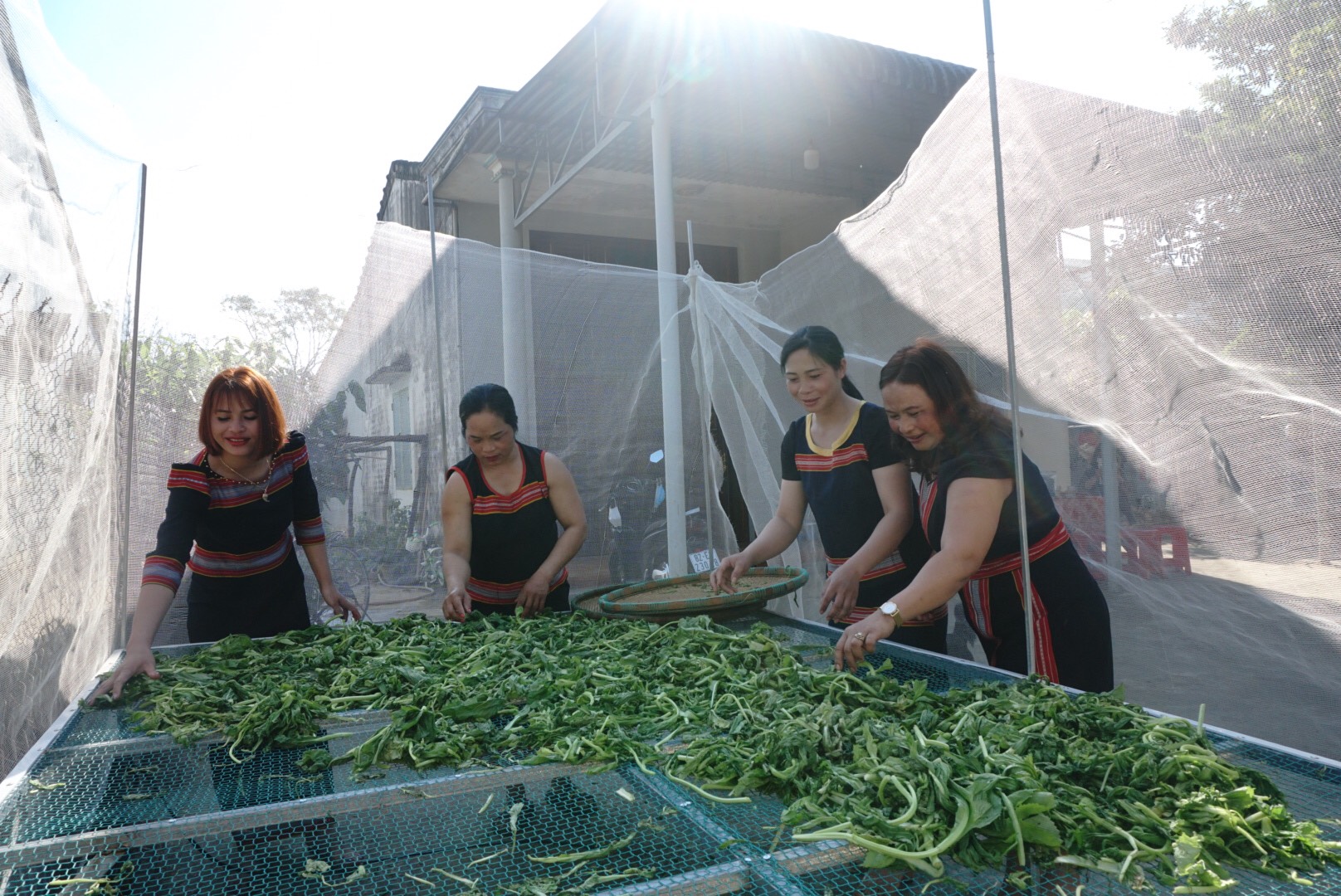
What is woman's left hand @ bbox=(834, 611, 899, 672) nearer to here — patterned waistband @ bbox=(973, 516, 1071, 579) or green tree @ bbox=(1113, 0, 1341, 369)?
patterned waistband @ bbox=(973, 516, 1071, 579)

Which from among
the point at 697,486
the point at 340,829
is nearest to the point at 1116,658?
the point at 340,829

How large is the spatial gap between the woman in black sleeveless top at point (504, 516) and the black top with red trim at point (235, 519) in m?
0.48

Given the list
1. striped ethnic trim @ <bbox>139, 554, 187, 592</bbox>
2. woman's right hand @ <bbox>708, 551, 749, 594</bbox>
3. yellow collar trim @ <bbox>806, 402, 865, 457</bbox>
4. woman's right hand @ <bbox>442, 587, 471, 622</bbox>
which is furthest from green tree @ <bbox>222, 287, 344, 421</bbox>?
yellow collar trim @ <bbox>806, 402, 865, 457</bbox>

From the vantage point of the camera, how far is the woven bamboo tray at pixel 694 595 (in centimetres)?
252

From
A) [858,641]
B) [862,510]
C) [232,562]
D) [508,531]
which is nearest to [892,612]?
[858,641]

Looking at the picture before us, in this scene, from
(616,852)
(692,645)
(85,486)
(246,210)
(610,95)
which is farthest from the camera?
(610,95)

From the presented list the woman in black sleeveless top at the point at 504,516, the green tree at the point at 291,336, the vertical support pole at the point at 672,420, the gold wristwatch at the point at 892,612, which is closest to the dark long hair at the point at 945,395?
the gold wristwatch at the point at 892,612

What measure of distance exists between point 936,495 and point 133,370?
315cm

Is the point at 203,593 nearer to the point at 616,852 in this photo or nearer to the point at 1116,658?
the point at 616,852

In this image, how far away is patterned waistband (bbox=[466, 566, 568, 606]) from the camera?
3.09 metres

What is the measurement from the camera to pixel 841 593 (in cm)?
257

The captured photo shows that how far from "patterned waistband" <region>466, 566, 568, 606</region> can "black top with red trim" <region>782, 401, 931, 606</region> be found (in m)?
0.94

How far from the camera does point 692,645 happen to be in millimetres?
2170

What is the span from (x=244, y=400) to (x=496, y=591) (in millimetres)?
1044
